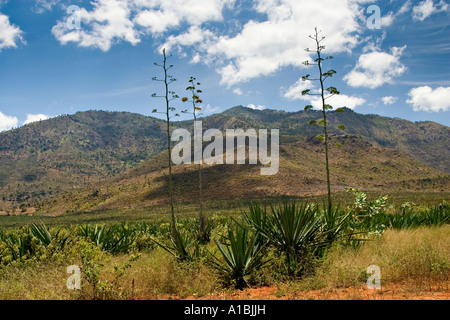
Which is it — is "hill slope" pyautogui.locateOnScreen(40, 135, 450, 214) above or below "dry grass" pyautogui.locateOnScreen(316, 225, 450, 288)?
above

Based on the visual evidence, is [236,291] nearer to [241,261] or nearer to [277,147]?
[241,261]

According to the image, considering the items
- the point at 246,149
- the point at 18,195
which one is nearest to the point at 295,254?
the point at 246,149

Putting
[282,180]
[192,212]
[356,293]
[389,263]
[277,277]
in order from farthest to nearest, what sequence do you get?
[282,180] → [192,212] → [389,263] → [277,277] → [356,293]

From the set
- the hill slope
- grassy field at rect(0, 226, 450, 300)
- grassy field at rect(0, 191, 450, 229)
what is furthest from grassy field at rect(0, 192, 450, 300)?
the hill slope

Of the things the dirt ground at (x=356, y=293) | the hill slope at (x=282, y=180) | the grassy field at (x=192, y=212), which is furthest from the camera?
the hill slope at (x=282, y=180)

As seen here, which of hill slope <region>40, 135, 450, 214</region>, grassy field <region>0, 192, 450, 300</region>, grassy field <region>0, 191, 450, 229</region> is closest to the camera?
grassy field <region>0, 192, 450, 300</region>

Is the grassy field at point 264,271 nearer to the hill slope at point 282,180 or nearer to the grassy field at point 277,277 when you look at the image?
the grassy field at point 277,277

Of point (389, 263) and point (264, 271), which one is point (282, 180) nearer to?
point (389, 263)

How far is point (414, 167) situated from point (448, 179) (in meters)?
17.2

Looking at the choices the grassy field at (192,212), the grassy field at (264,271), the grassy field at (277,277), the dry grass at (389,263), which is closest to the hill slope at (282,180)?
the grassy field at (192,212)

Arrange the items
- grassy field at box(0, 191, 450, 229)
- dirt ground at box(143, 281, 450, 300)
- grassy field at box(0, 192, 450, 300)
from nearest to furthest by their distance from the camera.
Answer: dirt ground at box(143, 281, 450, 300)
grassy field at box(0, 192, 450, 300)
grassy field at box(0, 191, 450, 229)

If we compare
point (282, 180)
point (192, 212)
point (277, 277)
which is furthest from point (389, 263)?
point (282, 180)

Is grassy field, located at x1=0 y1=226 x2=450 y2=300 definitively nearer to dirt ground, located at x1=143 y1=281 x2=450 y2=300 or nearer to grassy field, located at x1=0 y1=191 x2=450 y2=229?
dirt ground, located at x1=143 y1=281 x2=450 y2=300
